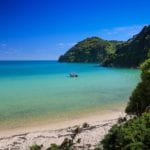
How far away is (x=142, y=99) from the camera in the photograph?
85.4ft

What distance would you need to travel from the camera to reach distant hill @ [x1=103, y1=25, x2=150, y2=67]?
152 meters

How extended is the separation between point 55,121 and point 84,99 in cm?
1374

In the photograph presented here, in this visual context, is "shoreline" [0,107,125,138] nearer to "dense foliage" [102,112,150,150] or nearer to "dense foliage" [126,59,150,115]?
"dense foliage" [126,59,150,115]

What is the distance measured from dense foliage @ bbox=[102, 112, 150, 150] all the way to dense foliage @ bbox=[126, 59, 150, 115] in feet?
30.2

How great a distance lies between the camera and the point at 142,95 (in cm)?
2612

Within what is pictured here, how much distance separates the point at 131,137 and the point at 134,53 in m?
146

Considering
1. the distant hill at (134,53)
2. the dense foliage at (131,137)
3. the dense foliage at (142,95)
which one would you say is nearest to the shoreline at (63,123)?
the dense foliage at (142,95)

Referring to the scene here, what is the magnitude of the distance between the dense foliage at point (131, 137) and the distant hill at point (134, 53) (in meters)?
A: 134

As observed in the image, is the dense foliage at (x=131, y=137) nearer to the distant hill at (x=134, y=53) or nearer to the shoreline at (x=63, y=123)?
the shoreline at (x=63, y=123)

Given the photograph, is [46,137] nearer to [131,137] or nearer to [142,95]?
[142,95]

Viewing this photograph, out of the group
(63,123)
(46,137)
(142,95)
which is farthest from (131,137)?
(63,123)

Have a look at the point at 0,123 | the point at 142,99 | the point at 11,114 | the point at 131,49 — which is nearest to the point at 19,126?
the point at 0,123

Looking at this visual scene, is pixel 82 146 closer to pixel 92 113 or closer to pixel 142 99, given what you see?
pixel 142 99

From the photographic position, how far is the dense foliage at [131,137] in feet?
46.3
